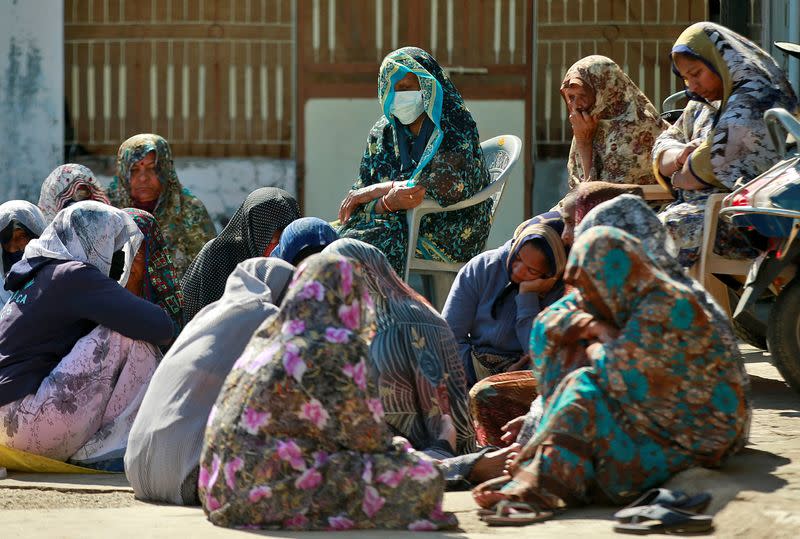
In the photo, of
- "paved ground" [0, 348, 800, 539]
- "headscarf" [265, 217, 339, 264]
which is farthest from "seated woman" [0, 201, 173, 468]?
"headscarf" [265, 217, 339, 264]

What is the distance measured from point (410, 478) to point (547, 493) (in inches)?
16.5

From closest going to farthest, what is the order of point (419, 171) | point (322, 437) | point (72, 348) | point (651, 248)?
point (322, 437)
point (651, 248)
point (72, 348)
point (419, 171)

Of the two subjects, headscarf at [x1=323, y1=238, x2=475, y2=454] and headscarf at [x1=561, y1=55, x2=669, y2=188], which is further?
headscarf at [x1=561, y1=55, x2=669, y2=188]

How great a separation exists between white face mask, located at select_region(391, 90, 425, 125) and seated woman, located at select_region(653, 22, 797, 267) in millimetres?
1359

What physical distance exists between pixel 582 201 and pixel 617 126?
1475 millimetres

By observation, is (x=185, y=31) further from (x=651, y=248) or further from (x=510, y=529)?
(x=510, y=529)

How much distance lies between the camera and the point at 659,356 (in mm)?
4020

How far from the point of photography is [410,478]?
3830 millimetres

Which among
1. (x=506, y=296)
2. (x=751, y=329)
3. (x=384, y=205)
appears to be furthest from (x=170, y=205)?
(x=751, y=329)

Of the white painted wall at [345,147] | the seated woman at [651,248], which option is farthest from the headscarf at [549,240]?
the white painted wall at [345,147]

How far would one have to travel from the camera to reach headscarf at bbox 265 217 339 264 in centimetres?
542

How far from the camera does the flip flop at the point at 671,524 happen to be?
12.3ft

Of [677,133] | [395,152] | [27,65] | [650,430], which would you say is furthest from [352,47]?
[650,430]

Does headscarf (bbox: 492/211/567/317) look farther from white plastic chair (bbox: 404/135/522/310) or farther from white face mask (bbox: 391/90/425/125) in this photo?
white face mask (bbox: 391/90/425/125)
